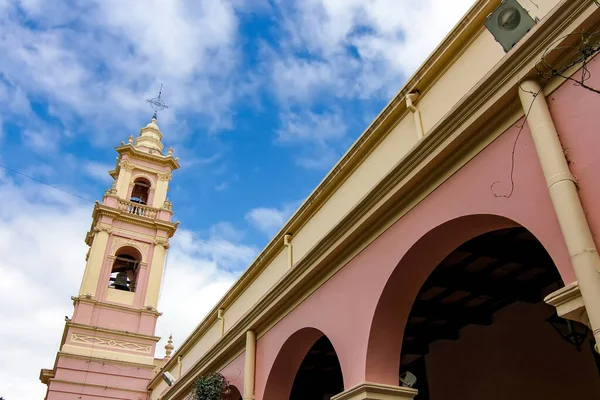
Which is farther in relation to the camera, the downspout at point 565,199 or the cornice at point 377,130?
the cornice at point 377,130

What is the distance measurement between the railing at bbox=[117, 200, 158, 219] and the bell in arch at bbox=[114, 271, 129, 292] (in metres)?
2.29

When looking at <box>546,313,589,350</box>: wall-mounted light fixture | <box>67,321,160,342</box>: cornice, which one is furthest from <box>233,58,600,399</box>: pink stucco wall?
<box>67,321,160,342</box>: cornice

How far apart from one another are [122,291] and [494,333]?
1350 centimetres

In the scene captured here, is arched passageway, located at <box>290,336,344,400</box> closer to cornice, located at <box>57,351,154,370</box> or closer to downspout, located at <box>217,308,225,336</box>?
downspout, located at <box>217,308,225,336</box>

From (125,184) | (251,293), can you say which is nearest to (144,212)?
(125,184)

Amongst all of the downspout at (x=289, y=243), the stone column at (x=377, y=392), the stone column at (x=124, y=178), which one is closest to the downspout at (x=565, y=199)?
the stone column at (x=377, y=392)

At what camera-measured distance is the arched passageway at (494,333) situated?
739 centimetres

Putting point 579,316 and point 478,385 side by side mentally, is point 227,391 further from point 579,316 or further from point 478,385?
point 579,316

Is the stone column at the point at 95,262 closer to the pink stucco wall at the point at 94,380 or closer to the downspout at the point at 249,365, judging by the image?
the pink stucco wall at the point at 94,380

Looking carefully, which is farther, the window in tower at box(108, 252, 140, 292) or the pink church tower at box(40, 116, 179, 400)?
the window in tower at box(108, 252, 140, 292)

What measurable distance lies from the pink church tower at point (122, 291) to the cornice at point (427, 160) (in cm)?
Result: 984

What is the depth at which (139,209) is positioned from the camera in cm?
2080

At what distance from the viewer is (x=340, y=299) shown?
7180 mm

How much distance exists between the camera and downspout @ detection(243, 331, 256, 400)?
884cm
